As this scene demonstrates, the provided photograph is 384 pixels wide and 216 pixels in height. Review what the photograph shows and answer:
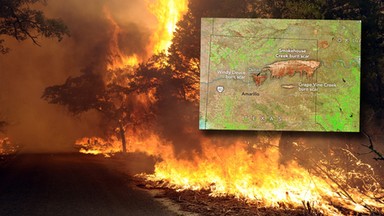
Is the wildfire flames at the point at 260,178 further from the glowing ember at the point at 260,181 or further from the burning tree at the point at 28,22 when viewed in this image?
the burning tree at the point at 28,22

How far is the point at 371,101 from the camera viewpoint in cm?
1163

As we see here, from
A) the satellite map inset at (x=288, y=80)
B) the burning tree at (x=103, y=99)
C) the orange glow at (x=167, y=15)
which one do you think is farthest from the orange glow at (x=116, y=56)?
the satellite map inset at (x=288, y=80)

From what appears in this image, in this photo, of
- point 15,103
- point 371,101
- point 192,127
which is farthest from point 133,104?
point 15,103

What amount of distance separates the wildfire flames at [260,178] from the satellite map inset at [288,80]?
1.63 meters

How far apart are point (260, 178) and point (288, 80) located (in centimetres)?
447

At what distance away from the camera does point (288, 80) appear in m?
9.39

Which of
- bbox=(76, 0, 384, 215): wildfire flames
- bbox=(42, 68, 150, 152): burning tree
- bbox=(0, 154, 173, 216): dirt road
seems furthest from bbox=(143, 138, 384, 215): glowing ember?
bbox=(42, 68, 150, 152): burning tree

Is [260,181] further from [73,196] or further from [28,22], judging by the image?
[28,22]

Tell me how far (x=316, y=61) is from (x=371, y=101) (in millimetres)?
3404

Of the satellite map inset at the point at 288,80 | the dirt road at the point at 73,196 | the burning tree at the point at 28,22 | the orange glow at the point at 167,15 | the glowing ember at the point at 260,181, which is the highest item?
the orange glow at the point at 167,15

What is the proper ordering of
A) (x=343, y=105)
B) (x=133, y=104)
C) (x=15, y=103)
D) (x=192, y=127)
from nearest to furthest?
(x=343, y=105) → (x=192, y=127) → (x=133, y=104) → (x=15, y=103)

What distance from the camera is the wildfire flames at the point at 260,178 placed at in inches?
435

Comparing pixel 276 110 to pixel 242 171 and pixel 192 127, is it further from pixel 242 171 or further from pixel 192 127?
pixel 192 127

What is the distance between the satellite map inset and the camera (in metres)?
9.26
